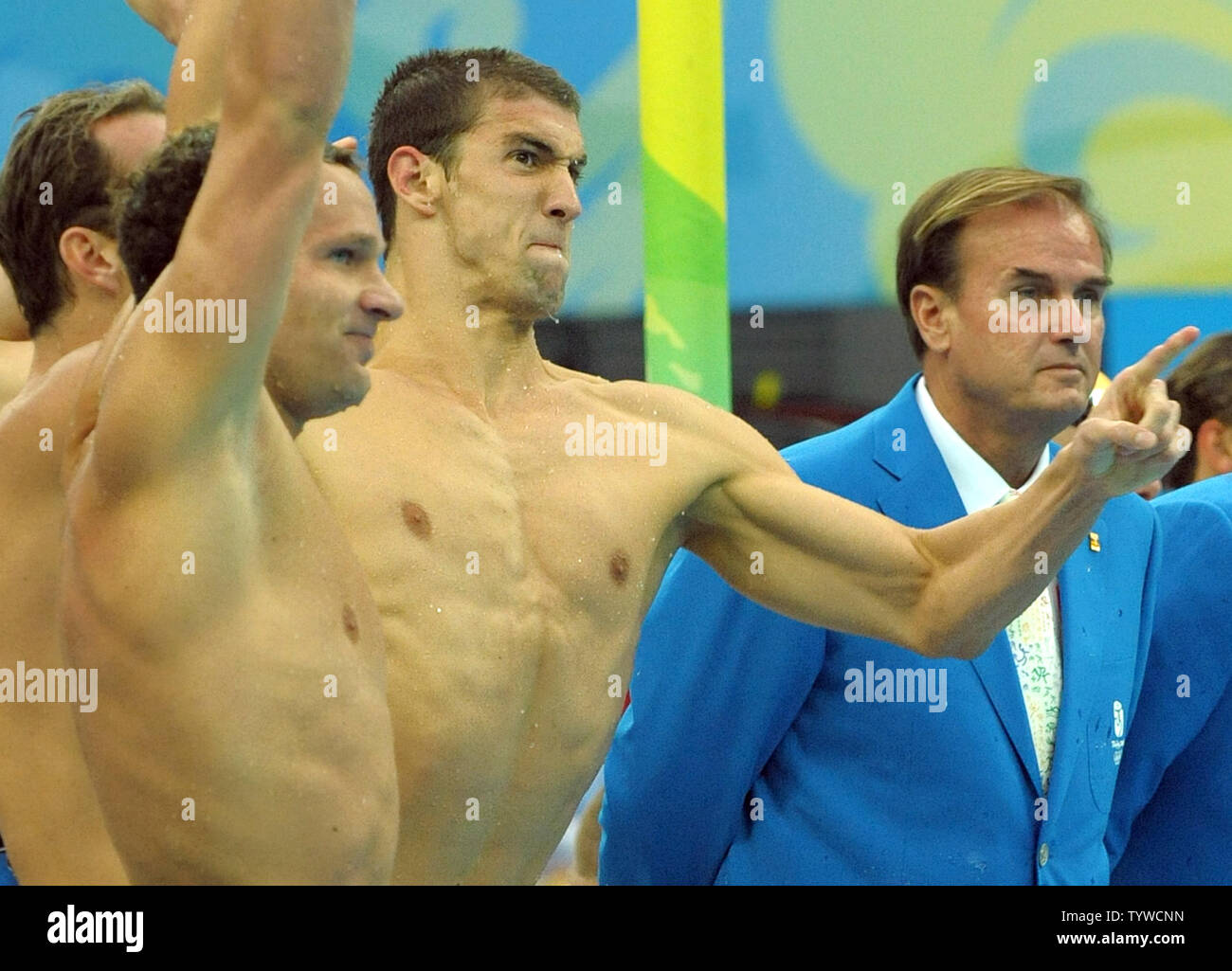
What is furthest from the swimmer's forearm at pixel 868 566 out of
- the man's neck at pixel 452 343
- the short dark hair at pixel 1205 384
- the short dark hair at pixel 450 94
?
the short dark hair at pixel 1205 384

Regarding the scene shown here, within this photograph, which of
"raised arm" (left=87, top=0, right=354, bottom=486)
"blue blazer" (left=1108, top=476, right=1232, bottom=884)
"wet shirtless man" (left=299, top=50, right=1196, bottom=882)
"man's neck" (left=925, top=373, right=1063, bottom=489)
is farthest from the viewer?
"blue blazer" (left=1108, top=476, right=1232, bottom=884)

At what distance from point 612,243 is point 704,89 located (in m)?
0.61

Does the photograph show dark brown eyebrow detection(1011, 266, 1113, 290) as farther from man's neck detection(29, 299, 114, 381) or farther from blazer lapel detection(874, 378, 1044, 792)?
man's neck detection(29, 299, 114, 381)

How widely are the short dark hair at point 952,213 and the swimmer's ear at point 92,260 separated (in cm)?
114

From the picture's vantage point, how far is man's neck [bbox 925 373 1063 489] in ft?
7.57

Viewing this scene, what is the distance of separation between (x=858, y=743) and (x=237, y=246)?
1.23m

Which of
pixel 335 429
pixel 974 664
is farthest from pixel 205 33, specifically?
pixel 974 664

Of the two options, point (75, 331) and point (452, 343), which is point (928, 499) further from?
point (75, 331)

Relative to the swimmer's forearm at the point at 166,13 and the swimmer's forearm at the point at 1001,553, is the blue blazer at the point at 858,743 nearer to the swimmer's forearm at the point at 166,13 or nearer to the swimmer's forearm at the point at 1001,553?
the swimmer's forearm at the point at 1001,553

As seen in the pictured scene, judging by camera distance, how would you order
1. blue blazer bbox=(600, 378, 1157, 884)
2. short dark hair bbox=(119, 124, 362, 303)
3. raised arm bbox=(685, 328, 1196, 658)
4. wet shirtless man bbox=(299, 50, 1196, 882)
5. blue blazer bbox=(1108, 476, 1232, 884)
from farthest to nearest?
blue blazer bbox=(1108, 476, 1232, 884), blue blazer bbox=(600, 378, 1157, 884), raised arm bbox=(685, 328, 1196, 658), wet shirtless man bbox=(299, 50, 1196, 882), short dark hair bbox=(119, 124, 362, 303)

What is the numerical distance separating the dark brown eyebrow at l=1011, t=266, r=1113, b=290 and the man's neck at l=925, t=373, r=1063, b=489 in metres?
0.19

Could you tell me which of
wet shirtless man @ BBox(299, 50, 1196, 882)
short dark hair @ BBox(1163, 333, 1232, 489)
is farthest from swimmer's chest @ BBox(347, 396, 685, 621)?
short dark hair @ BBox(1163, 333, 1232, 489)

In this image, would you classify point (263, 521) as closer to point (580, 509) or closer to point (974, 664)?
point (580, 509)

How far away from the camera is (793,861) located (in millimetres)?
2244
